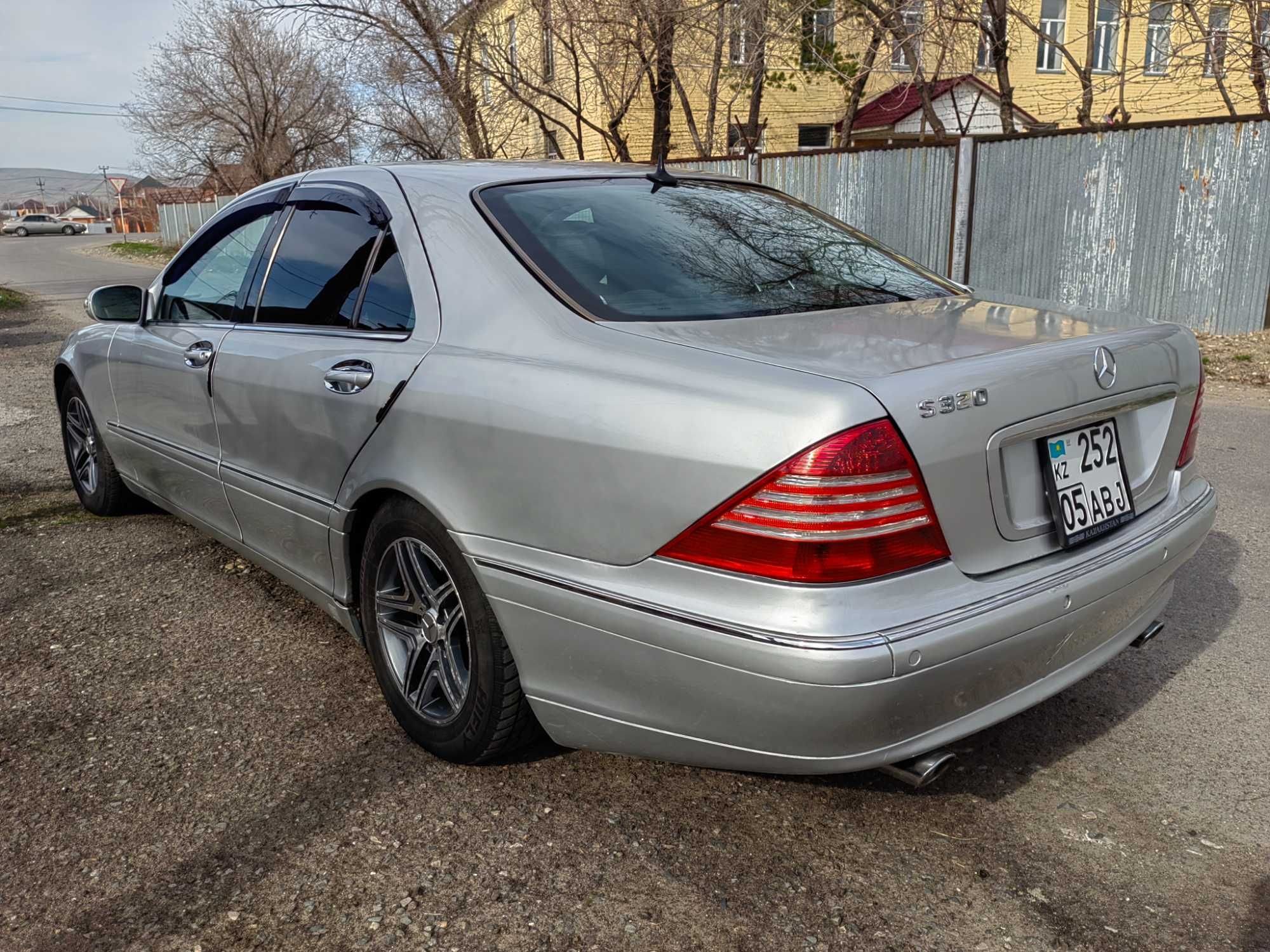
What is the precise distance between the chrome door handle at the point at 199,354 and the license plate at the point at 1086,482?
103 inches

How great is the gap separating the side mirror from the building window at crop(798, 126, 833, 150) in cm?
2481

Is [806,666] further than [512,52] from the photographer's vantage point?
No

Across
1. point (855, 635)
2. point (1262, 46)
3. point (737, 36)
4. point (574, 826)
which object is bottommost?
point (574, 826)

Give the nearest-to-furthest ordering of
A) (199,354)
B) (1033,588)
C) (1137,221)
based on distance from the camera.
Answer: (1033,588) → (199,354) → (1137,221)

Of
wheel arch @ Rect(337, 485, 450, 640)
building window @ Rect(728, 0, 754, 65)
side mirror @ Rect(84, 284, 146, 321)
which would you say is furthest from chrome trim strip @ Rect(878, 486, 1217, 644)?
building window @ Rect(728, 0, 754, 65)

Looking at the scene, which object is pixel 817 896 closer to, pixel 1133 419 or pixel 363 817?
pixel 363 817

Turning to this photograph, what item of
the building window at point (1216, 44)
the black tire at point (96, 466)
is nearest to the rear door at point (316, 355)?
the black tire at point (96, 466)

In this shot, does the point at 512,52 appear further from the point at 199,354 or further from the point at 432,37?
the point at 199,354

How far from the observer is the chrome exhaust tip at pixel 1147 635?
8.80ft

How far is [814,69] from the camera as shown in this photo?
21.4 meters

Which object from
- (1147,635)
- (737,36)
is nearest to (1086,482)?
(1147,635)

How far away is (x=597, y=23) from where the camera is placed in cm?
1644

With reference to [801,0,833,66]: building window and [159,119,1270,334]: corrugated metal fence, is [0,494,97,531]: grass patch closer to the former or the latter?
[159,119,1270,334]: corrugated metal fence

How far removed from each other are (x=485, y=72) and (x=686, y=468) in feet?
58.8
